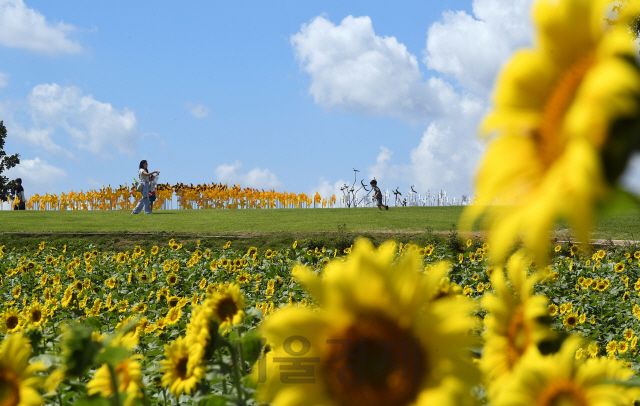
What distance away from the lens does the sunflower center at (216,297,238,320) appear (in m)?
1.79

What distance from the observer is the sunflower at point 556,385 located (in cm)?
84

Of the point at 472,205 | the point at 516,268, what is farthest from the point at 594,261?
the point at 472,205

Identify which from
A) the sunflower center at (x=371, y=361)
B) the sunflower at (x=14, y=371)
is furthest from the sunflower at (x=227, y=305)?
the sunflower center at (x=371, y=361)

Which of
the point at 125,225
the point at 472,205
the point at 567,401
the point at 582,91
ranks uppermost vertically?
the point at 125,225

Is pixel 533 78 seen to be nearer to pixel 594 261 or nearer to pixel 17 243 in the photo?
pixel 594 261

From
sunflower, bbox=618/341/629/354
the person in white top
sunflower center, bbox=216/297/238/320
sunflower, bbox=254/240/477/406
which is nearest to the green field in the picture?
the person in white top

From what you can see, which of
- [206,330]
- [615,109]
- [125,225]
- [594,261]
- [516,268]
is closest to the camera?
[615,109]

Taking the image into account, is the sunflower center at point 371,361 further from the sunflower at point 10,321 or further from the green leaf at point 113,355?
the sunflower at point 10,321

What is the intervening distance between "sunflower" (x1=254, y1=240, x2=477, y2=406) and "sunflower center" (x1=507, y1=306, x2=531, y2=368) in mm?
329

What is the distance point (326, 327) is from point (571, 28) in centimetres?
54

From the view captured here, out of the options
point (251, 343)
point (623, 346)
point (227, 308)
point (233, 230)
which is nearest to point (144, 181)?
point (233, 230)

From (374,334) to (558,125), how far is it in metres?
0.39

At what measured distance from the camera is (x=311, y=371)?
81 centimetres

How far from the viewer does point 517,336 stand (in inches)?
42.1
